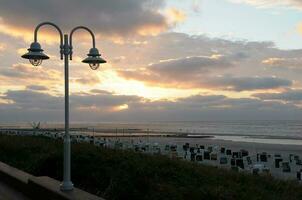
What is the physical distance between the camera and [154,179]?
10.3 metres

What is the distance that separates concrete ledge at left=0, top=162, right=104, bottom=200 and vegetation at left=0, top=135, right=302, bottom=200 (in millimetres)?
1141

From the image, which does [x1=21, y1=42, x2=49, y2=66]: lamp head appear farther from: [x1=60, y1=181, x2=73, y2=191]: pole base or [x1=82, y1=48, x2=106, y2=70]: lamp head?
[x1=60, y1=181, x2=73, y2=191]: pole base

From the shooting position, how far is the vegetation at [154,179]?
923cm

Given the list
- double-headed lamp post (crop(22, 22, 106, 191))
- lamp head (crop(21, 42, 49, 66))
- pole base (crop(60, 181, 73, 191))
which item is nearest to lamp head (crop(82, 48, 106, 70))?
double-headed lamp post (crop(22, 22, 106, 191))

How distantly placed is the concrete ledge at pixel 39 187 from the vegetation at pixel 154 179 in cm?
114

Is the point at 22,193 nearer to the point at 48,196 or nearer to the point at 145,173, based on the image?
the point at 48,196

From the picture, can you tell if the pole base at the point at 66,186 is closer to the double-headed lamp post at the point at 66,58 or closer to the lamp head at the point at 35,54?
the double-headed lamp post at the point at 66,58

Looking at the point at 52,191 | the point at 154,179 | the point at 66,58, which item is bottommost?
→ the point at 52,191

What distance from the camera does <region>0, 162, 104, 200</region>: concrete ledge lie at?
876cm

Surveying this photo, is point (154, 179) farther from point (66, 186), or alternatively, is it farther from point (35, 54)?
point (35, 54)

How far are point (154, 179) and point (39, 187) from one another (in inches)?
89.0

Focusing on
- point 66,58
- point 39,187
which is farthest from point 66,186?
point 66,58

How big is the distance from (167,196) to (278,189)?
2681 mm

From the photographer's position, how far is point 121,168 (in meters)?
11.8
